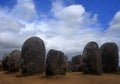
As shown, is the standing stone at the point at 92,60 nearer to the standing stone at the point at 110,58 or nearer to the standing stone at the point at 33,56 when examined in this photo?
the standing stone at the point at 110,58

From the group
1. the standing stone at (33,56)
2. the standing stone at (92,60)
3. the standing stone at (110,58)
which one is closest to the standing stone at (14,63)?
the standing stone at (33,56)

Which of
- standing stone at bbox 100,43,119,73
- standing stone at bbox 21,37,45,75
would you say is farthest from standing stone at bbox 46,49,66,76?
standing stone at bbox 100,43,119,73

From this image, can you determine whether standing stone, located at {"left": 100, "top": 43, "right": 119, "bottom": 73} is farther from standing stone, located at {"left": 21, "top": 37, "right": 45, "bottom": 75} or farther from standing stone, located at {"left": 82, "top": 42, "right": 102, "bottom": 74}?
standing stone, located at {"left": 21, "top": 37, "right": 45, "bottom": 75}

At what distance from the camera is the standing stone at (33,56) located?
28.1 meters

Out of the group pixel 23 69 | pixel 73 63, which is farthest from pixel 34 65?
pixel 73 63

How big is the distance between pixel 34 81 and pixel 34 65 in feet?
14.0

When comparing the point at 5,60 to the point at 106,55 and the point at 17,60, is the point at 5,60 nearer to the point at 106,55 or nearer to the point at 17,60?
the point at 17,60

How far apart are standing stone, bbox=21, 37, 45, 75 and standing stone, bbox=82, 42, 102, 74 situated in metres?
4.58

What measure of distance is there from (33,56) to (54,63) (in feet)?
10.9

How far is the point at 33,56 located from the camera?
2839 centimetres

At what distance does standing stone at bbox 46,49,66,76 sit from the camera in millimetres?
25906

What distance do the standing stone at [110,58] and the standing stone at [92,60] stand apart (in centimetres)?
386

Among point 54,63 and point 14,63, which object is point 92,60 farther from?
point 14,63

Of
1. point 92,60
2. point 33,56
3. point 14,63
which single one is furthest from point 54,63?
point 14,63
